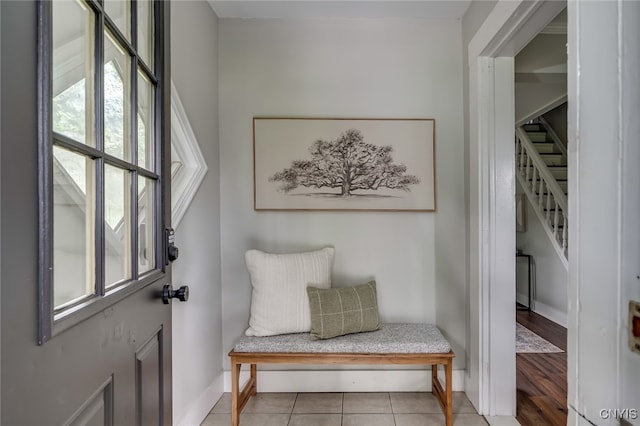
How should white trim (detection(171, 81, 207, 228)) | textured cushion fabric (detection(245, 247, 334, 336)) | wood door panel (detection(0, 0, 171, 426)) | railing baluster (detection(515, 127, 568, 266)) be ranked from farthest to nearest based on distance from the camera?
railing baluster (detection(515, 127, 568, 266))
textured cushion fabric (detection(245, 247, 334, 336))
white trim (detection(171, 81, 207, 228))
wood door panel (detection(0, 0, 171, 426))

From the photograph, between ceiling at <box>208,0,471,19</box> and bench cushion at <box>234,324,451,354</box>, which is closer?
bench cushion at <box>234,324,451,354</box>

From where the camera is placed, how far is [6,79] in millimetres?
437

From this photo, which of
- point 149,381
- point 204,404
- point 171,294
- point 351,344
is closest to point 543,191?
point 351,344

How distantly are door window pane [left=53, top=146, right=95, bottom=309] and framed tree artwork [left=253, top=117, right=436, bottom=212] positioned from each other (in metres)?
1.54

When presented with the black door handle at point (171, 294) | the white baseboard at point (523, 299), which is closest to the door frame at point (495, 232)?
the black door handle at point (171, 294)

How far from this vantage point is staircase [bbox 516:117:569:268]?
3.52m

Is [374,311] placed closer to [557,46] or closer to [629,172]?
[629,172]

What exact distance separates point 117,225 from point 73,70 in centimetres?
36

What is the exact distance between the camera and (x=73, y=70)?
624mm

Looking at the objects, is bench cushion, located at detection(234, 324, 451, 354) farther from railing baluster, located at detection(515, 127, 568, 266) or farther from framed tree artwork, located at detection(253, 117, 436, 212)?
railing baluster, located at detection(515, 127, 568, 266)

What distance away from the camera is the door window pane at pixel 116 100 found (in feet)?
2.42

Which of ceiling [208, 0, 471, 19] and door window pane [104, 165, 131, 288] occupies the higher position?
ceiling [208, 0, 471, 19]

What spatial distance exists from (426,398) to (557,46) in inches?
116

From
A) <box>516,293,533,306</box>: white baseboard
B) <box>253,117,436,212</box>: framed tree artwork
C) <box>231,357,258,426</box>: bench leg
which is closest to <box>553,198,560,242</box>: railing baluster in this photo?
<box>516,293,533,306</box>: white baseboard
